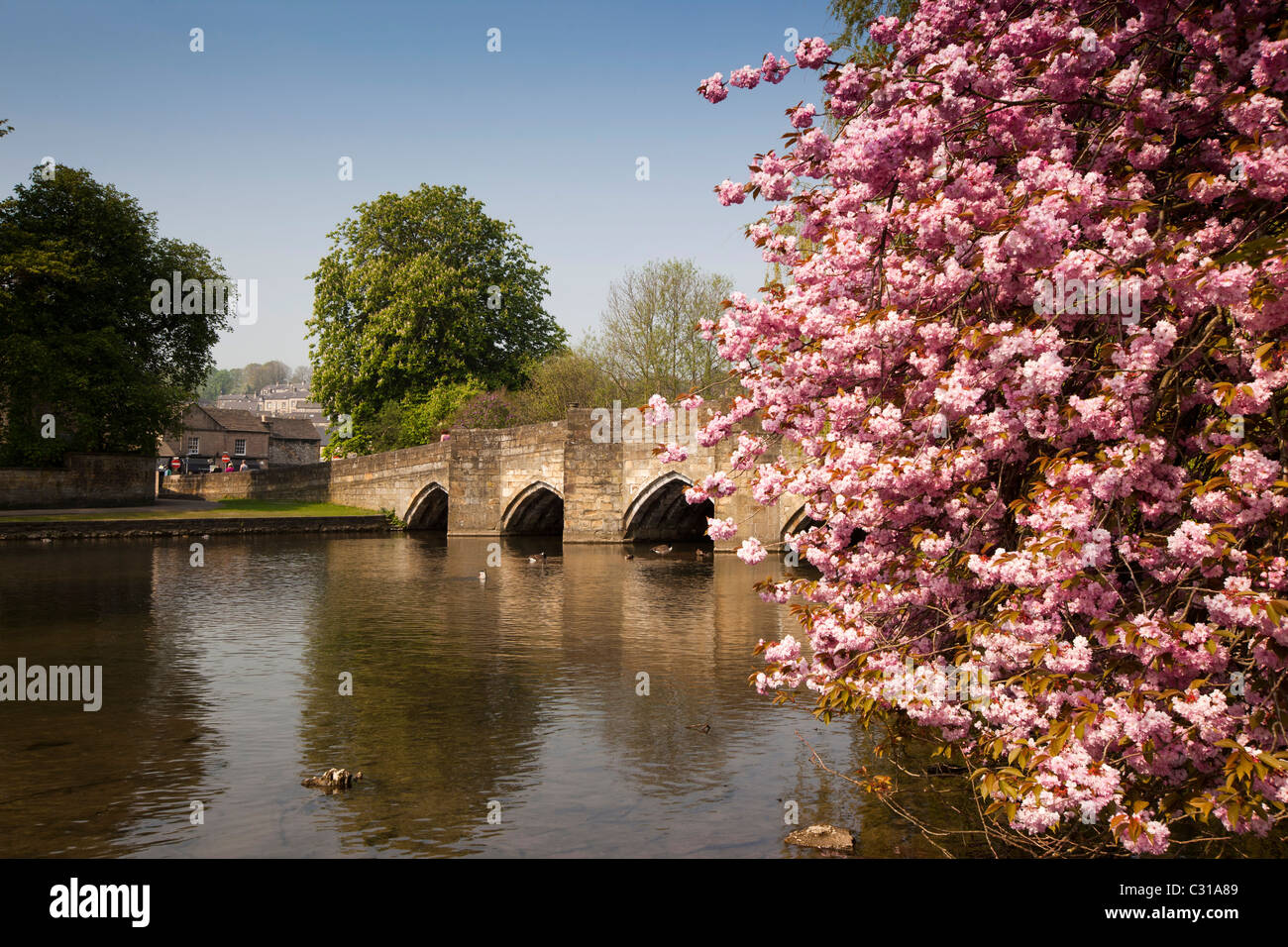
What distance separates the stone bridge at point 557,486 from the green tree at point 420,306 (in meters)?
4.28

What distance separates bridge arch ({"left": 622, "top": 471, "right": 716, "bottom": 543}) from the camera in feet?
110

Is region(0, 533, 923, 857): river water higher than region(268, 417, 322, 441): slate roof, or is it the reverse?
region(268, 417, 322, 441): slate roof

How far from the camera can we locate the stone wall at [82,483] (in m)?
40.5

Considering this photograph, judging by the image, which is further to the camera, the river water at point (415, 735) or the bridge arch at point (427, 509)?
the bridge arch at point (427, 509)

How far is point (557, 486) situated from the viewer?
118 feet

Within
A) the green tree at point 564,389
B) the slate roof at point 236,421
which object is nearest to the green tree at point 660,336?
the green tree at point 564,389

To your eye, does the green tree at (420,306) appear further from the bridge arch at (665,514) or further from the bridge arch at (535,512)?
the bridge arch at (665,514)

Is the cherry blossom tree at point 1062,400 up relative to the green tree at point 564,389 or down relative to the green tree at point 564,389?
down

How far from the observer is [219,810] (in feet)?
24.0

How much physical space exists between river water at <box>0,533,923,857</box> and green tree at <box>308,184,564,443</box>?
29.5 metres

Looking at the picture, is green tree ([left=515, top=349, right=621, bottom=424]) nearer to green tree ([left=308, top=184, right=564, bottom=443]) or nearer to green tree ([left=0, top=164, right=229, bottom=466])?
green tree ([left=308, top=184, right=564, bottom=443])
